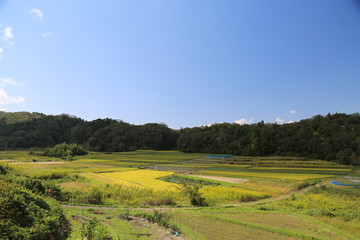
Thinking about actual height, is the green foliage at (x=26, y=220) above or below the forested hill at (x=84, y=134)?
below

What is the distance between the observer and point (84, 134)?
111 metres

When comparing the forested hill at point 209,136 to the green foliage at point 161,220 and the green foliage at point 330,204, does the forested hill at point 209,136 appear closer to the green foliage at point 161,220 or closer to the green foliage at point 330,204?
the green foliage at point 330,204

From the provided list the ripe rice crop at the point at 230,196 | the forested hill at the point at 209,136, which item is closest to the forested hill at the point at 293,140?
the forested hill at the point at 209,136

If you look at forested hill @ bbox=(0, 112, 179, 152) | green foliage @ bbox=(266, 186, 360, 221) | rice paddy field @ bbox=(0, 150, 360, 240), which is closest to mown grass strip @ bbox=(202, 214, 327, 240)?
rice paddy field @ bbox=(0, 150, 360, 240)

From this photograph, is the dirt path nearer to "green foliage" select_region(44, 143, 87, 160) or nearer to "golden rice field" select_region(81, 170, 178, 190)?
"golden rice field" select_region(81, 170, 178, 190)

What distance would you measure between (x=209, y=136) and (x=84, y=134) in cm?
6233

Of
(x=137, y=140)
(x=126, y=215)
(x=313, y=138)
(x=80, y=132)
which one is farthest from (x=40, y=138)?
(x=313, y=138)

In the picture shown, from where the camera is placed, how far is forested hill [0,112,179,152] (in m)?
93.1

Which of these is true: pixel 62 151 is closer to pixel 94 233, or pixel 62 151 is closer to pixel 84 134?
pixel 84 134

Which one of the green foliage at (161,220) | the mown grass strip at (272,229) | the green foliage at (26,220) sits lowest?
the mown grass strip at (272,229)

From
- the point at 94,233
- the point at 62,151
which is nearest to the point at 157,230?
the point at 94,233

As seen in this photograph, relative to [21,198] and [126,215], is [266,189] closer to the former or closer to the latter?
[126,215]

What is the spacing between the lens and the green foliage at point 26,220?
9242mm

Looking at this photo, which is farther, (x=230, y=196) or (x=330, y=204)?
(x=230, y=196)
